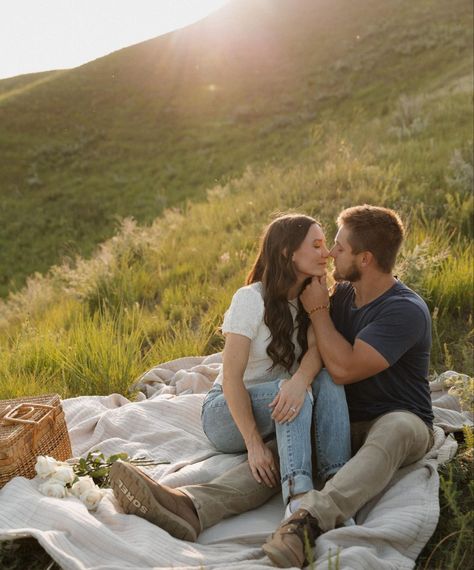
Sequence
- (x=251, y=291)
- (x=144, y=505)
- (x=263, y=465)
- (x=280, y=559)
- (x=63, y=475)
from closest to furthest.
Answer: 1. (x=280, y=559)
2. (x=144, y=505)
3. (x=63, y=475)
4. (x=263, y=465)
5. (x=251, y=291)

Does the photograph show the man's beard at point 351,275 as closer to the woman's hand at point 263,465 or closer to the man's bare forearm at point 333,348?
the man's bare forearm at point 333,348

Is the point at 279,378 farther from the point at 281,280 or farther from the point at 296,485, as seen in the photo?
the point at 296,485

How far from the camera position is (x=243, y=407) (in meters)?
3.87

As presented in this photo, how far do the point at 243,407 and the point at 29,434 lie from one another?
3.76 ft

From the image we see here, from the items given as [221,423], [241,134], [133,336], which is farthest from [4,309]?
[241,134]

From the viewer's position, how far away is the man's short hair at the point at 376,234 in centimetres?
407

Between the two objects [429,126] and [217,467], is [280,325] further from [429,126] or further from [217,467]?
[429,126]

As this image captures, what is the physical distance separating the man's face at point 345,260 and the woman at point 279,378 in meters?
0.09

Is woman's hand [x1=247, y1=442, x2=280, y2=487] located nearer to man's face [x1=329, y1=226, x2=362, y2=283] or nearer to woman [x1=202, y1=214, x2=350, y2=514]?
woman [x1=202, y1=214, x2=350, y2=514]

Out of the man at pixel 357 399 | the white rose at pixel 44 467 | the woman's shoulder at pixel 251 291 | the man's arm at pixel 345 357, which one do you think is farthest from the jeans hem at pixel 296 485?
the white rose at pixel 44 467

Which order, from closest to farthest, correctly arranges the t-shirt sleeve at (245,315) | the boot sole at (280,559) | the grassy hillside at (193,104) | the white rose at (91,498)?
the boot sole at (280,559) < the white rose at (91,498) < the t-shirt sleeve at (245,315) < the grassy hillside at (193,104)

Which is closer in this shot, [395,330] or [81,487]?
[81,487]

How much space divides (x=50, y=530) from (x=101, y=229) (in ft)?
57.9

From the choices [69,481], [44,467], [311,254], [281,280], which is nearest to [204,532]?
[69,481]
